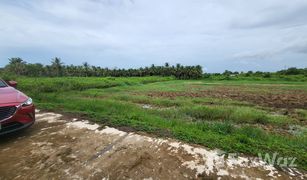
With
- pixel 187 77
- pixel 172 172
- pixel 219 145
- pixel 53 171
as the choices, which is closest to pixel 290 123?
pixel 219 145

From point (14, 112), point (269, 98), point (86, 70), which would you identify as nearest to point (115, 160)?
point (14, 112)

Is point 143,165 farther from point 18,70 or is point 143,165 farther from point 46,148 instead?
point 18,70

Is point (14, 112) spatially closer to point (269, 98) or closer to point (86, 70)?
point (269, 98)

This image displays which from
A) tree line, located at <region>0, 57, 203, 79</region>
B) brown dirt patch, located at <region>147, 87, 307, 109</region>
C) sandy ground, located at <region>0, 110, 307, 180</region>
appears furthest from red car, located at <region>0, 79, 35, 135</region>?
tree line, located at <region>0, 57, 203, 79</region>

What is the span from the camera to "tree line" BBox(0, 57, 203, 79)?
1842 inches

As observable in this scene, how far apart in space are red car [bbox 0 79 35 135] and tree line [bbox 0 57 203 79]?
46831 mm

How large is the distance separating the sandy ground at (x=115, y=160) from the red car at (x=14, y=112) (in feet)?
1.08

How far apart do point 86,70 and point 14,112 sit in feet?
179

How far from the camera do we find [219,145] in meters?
3.69

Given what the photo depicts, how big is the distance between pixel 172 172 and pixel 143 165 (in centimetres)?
47

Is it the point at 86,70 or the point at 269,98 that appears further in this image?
the point at 86,70

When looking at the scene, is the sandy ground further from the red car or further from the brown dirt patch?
the brown dirt patch

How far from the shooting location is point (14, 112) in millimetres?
4086

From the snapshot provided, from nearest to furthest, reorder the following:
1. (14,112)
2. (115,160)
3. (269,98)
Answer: (115,160)
(14,112)
(269,98)
